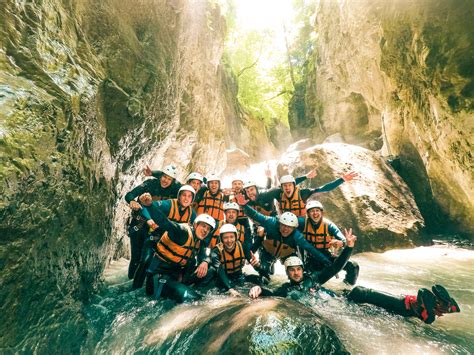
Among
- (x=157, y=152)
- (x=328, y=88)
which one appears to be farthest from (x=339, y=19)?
(x=157, y=152)

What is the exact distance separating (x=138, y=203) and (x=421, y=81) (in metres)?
7.62

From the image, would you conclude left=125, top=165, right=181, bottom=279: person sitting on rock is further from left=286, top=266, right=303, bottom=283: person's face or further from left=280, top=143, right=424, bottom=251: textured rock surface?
left=280, top=143, right=424, bottom=251: textured rock surface

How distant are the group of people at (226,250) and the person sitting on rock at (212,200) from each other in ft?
0.08

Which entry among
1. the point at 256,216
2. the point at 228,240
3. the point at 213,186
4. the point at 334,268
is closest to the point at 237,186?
the point at 213,186

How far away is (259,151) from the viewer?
30.0m

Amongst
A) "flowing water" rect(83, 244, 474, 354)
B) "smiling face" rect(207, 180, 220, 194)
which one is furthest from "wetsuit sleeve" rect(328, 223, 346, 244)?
"smiling face" rect(207, 180, 220, 194)

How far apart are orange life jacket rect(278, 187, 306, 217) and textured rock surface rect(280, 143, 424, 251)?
9.83 ft

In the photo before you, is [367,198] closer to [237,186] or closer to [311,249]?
[237,186]

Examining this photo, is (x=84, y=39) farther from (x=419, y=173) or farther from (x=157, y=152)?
(x=419, y=173)

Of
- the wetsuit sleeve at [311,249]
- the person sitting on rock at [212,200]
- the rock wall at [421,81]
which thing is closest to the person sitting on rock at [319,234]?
the wetsuit sleeve at [311,249]

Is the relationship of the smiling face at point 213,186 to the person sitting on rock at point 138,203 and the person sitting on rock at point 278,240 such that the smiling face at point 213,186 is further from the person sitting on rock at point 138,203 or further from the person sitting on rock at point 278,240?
the person sitting on rock at point 278,240

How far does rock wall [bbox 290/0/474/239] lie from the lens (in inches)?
239

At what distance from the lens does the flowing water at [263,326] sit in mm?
2908

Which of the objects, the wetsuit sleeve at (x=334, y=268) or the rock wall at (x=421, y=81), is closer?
the wetsuit sleeve at (x=334, y=268)
